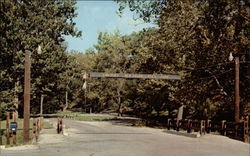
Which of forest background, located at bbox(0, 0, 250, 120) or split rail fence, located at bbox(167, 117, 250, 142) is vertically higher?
forest background, located at bbox(0, 0, 250, 120)

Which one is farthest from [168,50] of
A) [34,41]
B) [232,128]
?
[34,41]

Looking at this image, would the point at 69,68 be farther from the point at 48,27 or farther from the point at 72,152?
the point at 72,152

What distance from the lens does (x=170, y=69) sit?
114 ft

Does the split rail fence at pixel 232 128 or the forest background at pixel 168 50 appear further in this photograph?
the forest background at pixel 168 50

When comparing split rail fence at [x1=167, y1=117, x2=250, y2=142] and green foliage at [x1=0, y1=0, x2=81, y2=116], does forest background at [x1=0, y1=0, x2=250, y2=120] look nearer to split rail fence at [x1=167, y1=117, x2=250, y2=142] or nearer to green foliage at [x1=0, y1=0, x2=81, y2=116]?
green foliage at [x1=0, y1=0, x2=81, y2=116]

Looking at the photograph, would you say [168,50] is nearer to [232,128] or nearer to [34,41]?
[232,128]

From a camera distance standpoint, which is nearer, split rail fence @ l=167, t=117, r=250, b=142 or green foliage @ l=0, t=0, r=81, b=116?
split rail fence @ l=167, t=117, r=250, b=142

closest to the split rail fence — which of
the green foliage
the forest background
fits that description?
the forest background

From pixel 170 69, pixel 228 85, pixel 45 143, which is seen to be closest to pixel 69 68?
pixel 170 69

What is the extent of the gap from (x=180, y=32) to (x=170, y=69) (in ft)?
14.0

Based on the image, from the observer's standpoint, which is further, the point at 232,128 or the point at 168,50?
the point at 168,50

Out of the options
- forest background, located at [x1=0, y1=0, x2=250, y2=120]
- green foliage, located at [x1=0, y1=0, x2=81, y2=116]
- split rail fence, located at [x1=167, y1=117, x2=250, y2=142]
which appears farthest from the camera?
green foliage, located at [x1=0, y1=0, x2=81, y2=116]

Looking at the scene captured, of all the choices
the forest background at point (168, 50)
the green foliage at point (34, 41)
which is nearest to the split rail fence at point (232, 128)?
the forest background at point (168, 50)

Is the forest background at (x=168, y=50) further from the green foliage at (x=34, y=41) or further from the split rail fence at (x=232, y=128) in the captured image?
the split rail fence at (x=232, y=128)
